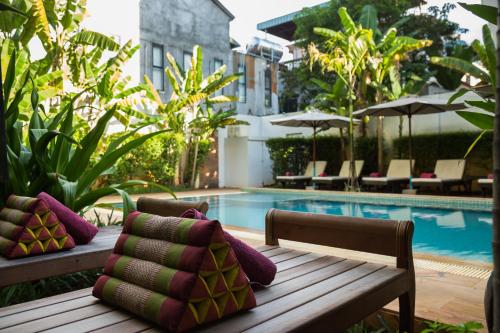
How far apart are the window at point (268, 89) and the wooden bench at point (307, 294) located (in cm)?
1994

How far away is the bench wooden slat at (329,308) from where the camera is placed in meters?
1.56

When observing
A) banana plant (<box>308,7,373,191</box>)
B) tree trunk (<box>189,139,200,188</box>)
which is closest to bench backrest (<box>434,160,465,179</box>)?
banana plant (<box>308,7,373,191</box>)

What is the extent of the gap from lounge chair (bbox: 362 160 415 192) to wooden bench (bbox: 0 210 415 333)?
999cm

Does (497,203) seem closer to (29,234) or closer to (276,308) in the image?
(276,308)

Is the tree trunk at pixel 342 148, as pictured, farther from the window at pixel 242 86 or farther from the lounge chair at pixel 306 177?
the window at pixel 242 86

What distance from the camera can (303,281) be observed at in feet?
7.03

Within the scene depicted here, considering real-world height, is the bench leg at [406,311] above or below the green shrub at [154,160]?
below

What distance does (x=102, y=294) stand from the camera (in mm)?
1836

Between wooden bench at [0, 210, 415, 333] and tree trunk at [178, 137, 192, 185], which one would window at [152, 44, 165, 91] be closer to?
tree trunk at [178, 137, 192, 185]

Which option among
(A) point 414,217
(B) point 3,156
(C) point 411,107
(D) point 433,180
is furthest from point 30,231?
(C) point 411,107

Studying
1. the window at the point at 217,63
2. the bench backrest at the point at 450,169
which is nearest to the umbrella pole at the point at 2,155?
the bench backrest at the point at 450,169

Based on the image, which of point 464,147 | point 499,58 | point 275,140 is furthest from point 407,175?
point 499,58

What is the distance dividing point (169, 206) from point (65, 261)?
2.82 ft

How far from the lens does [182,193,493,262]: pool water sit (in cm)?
629
